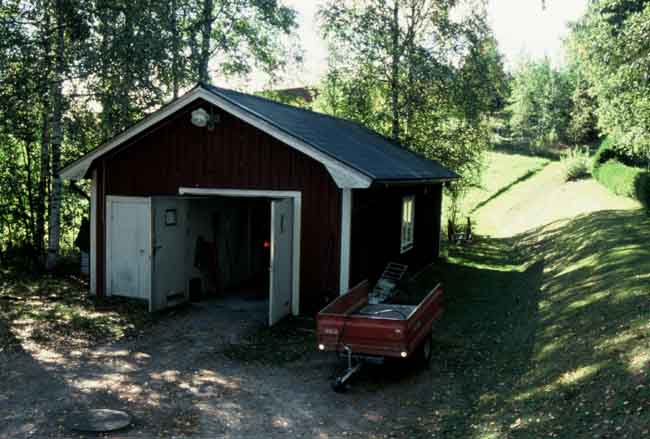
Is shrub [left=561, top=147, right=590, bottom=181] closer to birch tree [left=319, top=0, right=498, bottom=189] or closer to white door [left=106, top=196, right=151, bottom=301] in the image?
birch tree [left=319, top=0, right=498, bottom=189]

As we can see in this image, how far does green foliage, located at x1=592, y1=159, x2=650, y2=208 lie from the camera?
21031mm

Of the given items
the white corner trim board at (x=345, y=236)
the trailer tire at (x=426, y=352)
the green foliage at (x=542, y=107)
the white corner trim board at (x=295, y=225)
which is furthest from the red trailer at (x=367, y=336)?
the green foliage at (x=542, y=107)

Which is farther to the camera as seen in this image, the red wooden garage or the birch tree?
the birch tree

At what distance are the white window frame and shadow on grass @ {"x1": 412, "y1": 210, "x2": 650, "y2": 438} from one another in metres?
1.52

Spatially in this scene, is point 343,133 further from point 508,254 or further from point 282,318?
point 508,254

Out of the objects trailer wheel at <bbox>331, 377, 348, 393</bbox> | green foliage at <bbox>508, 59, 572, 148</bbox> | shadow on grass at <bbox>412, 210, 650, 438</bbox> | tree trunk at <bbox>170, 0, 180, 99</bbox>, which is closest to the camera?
shadow on grass at <bbox>412, 210, 650, 438</bbox>

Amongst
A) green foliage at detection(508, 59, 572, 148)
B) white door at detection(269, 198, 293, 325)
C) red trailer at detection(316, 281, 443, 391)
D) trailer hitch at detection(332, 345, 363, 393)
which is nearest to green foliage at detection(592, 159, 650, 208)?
white door at detection(269, 198, 293, 325)

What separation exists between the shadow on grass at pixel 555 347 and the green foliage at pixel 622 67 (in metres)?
3.90

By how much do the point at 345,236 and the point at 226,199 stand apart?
4299mm

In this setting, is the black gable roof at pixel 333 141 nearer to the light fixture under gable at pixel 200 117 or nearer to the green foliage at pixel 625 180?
the light fixture under gable at pixel 200 117

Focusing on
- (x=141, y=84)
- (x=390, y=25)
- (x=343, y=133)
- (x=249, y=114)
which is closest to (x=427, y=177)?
(x=343, y=133)

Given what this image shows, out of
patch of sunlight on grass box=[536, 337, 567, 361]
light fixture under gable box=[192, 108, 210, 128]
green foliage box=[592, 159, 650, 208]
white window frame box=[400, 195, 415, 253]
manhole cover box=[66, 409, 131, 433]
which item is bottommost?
manhole cover box=[66, 409, 131, 433]

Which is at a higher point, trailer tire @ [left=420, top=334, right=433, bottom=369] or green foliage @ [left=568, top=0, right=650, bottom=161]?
green foliage @ [left=568, top=0, right=650, bottom=161]

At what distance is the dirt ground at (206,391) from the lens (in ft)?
21.6
